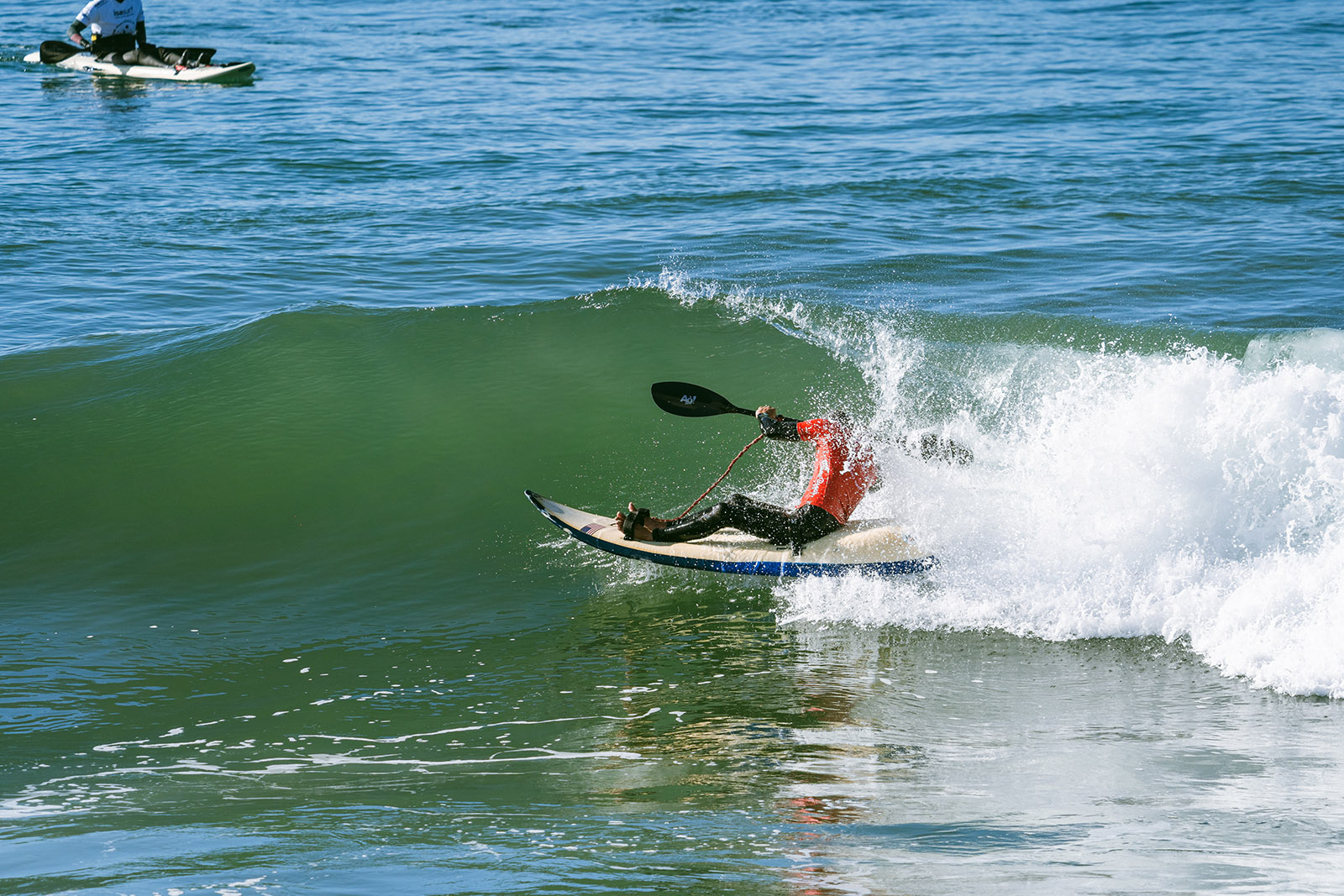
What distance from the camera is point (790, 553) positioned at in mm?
7633

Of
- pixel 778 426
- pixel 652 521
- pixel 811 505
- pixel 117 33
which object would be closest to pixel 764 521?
pixel 811 505

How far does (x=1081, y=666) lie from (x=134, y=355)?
29.7ft

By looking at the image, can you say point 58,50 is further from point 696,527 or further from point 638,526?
point 696,527

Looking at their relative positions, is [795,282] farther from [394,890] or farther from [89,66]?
[89,66]

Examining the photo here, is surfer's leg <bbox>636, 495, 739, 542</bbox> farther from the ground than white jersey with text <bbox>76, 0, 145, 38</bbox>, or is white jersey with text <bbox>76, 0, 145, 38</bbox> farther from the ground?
white jersey with text <bbox>76, 0, 145, 38</bbox>

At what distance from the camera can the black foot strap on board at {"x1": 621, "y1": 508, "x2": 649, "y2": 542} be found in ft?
26.1

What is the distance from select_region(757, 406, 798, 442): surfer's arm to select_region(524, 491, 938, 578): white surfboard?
0.70 m

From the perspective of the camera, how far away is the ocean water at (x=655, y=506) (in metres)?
4.99

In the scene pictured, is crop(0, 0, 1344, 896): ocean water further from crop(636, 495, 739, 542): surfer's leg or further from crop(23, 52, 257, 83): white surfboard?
crop(23, 52, 257, 83): white surfboard

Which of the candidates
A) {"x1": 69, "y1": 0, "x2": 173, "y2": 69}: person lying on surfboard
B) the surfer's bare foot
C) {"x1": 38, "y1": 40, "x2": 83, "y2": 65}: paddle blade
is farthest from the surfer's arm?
{"x1": 38, "y1": 40, "x2": 83, "y2": 65}: paddle blade

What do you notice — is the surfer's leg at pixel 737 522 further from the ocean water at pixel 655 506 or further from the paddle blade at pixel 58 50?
the paddle blade at pixel 58 50

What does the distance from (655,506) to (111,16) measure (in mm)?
21581

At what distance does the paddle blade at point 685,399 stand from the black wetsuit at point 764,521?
2.27 feet

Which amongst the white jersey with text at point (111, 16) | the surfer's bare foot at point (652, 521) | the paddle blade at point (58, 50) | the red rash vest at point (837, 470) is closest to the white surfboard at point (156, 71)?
the paddle blade at point (58, 50)
